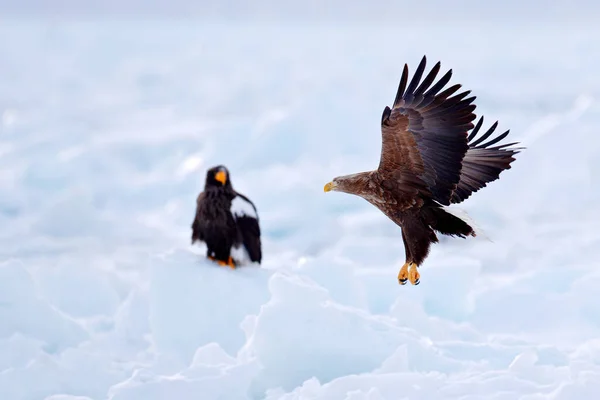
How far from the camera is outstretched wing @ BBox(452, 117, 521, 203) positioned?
388 centimetres

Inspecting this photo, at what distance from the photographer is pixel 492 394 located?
4309 mm

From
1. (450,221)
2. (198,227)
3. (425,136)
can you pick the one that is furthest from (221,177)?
(425,136)

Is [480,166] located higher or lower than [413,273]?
higher

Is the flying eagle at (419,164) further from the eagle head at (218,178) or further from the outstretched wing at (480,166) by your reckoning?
the eagle head at (218,178)

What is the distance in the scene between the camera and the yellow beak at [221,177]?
20.2 ft

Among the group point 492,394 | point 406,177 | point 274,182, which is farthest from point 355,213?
point 406,177

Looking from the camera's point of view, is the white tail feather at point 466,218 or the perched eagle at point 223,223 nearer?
the white tail feather at point 466,218

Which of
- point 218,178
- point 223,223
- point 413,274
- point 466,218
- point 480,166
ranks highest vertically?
point 218,178

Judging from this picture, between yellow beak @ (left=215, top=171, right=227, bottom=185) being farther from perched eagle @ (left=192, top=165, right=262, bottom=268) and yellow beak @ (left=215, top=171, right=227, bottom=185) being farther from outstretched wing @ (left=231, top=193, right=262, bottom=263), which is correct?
outstretched wing @ (left=231, top=193, right=262, bottom=263)

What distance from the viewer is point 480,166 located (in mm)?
4008

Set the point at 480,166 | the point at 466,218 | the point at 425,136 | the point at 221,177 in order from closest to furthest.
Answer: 1. the point at 425,136
2. the point at 466,218
3. the point at 480,166
4. the point at 221,177

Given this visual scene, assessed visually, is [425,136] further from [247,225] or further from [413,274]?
[247,225]

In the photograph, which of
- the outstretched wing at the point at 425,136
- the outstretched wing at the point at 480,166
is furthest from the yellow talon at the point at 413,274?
the outstretched wing at the point at 480,166

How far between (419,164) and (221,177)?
297cm
